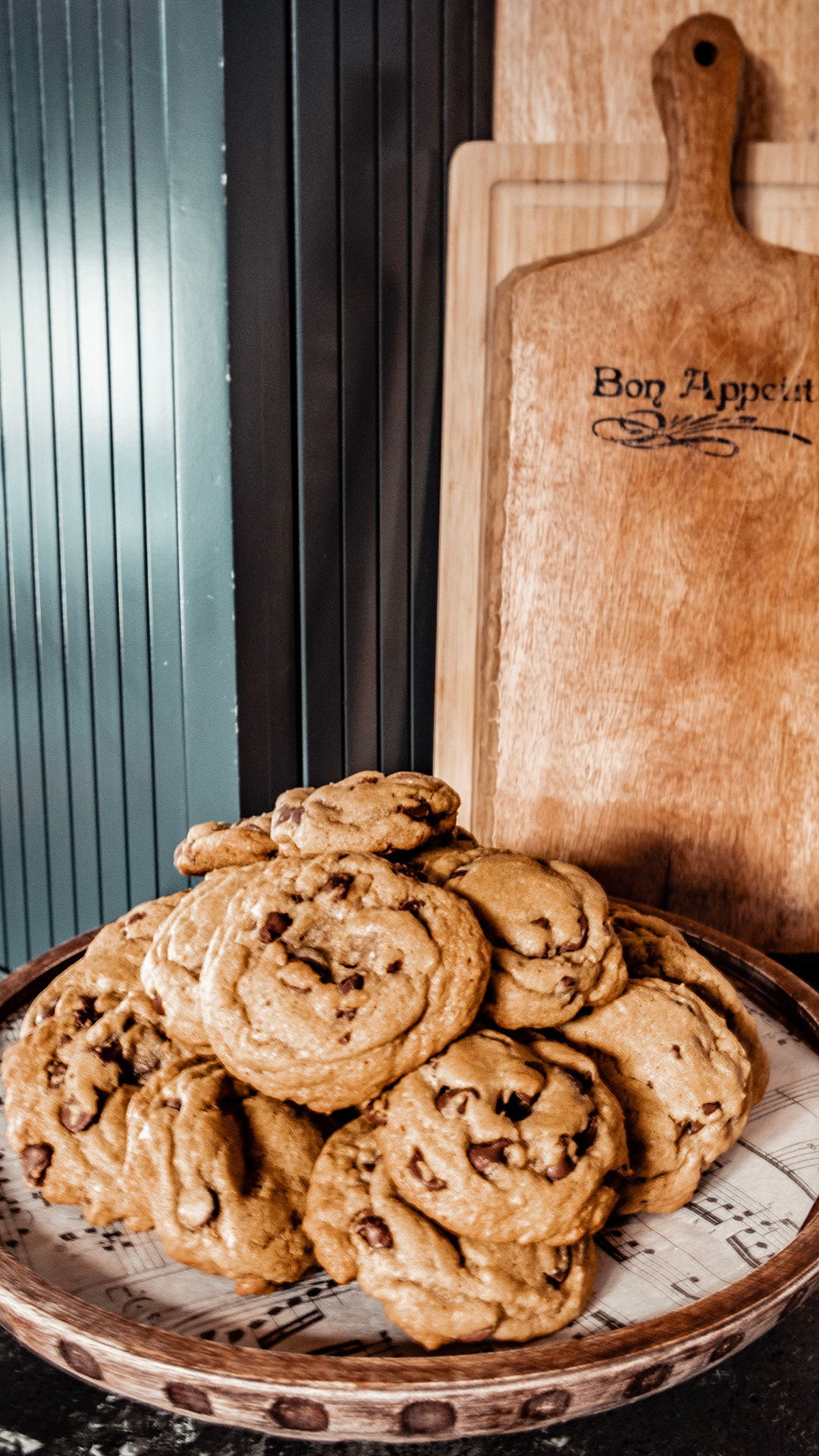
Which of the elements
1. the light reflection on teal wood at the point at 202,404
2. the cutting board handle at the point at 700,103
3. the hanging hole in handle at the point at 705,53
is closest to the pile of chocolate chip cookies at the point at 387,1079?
the light reflection on teal wood at the point at 202,404

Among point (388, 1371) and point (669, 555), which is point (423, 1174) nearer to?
point (388, 1371)

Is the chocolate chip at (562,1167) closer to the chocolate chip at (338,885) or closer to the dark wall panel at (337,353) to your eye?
the chocolate chip at (338,885)

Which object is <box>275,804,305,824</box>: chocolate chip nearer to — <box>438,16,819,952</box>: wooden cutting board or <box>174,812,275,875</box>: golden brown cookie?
<box>174,812,275,875</box>: golden brown cookie

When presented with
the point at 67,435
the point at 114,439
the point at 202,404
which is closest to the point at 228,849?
the point at 202,404

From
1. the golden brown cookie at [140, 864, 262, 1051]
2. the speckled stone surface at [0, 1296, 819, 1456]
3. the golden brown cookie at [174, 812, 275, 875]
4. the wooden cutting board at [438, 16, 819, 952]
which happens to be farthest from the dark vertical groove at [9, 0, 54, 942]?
the speckled stone surface at [0, 1296, 819, 1456]

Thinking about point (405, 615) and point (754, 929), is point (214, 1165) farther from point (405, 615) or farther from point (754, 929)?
point (754, 929)
